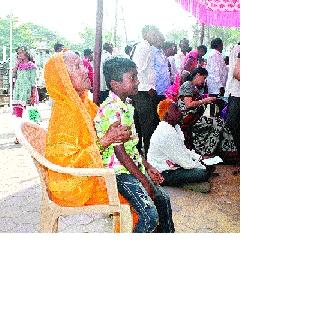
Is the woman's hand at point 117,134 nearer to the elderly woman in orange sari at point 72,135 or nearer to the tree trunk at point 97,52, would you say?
the elderly woman in orange sari at point 72,135

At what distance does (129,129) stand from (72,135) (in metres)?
0.27

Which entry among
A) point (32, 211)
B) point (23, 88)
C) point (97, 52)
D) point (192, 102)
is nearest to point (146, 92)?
point (192, 102)

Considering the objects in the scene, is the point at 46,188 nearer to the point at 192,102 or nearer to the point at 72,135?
the point at 72,135

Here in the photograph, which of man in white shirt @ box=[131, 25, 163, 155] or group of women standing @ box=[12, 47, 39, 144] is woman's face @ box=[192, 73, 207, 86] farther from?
group of women standing @ box=[12, 47, 39, 144]

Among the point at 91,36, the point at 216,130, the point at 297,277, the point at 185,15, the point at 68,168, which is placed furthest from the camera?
the point at 216,130

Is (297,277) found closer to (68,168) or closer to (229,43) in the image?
(68,168)

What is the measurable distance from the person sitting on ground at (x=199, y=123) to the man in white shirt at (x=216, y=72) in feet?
0.81

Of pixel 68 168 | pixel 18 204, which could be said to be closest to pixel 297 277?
pixel 68 168

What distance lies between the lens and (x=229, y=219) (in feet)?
9.71

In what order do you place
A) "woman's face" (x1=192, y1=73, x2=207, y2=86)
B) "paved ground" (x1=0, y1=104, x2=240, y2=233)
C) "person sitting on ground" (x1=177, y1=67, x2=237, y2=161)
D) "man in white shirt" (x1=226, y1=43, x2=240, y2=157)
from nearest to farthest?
"paved ground" (x1=0, y1=104, x2=240, y2=233) → "man in white shirt" (x1=226, y1=43, x2=240, y2=157) → "person sitting on ground" (x1=177, y1=67, x2=237, y2=161) → "woman's face" (x1=192, y1=73, x2=207, y2=86)

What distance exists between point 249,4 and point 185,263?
1.34 metres

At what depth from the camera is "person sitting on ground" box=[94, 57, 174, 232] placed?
2328mm

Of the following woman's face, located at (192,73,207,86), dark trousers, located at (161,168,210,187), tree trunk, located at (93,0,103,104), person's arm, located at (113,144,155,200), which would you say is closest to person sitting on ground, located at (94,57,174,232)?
person's arm, located at (113,144,155,200)

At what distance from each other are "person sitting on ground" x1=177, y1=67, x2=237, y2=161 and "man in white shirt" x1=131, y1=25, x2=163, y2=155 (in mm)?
350
